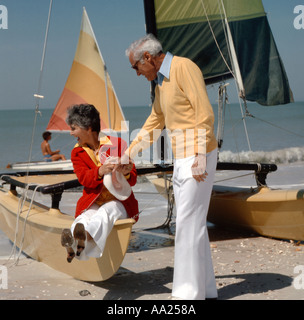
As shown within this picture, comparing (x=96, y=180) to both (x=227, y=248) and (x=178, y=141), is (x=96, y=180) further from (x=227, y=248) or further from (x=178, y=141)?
→ (x=227, y=248)

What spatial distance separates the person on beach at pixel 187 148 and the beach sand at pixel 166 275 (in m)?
0.37

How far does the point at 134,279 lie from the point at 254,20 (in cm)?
403

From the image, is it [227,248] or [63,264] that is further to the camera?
[227,248]

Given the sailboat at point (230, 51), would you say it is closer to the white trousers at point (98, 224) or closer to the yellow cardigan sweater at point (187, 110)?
the white trousers at point (98, 224)

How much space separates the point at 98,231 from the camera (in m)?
3.05

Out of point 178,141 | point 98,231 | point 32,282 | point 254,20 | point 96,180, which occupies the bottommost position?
point 32,282

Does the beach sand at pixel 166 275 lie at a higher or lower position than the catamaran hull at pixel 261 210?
lower

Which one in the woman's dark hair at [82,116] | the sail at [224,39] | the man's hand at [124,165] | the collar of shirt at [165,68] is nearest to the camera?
the collar of shirt at [165,68]

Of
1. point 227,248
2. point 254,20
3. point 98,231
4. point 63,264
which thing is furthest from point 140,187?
point 98,231

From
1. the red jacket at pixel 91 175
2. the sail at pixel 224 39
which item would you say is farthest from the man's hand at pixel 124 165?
the sail at pixel 224 39

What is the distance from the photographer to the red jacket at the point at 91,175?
128 inches

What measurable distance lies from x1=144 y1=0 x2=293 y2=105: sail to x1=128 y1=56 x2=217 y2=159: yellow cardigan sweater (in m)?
2.88

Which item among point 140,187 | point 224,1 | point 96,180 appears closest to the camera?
point 96,180

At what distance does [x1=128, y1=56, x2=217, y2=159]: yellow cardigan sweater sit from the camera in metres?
2.82
